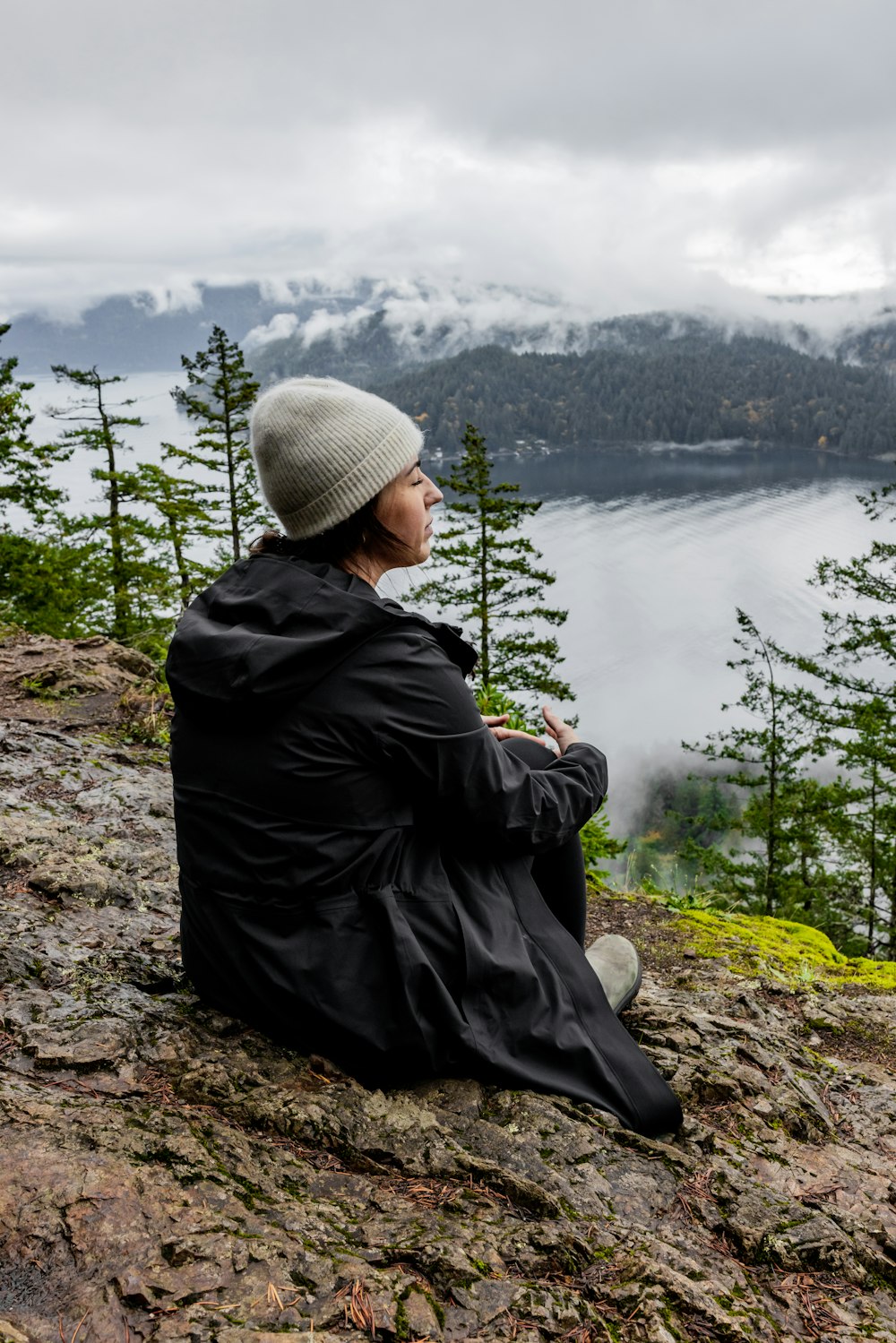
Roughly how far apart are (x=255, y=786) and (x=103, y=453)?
1018 inches

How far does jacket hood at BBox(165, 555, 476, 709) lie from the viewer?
1.92 metres

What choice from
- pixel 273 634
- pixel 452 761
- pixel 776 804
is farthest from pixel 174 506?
pixel 452 761

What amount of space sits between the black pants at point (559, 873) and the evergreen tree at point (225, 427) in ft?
74.7

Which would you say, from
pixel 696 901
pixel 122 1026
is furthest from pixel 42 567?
pixel 122 1026

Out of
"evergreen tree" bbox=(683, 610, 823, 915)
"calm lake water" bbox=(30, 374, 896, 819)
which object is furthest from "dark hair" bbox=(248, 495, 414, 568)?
"calm lake water" bbox=(30, 374, 896, 819)

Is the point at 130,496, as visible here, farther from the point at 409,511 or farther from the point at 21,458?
the point at 409,511

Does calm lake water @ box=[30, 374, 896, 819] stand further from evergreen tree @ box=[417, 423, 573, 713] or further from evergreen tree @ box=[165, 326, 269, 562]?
evergreen tree @ box=[417, 423, 573, 713]

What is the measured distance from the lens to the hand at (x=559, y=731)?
2.71 metres

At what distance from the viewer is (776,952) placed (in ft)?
17.1

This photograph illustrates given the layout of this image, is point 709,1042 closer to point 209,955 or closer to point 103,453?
point 209,955

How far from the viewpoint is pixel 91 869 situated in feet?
12.1

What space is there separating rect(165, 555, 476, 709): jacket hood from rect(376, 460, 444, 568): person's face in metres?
0.29

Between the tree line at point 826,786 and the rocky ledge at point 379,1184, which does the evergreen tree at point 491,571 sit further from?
the rocky ledge at point 379,1184

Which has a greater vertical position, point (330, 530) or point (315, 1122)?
point (330, 530)
